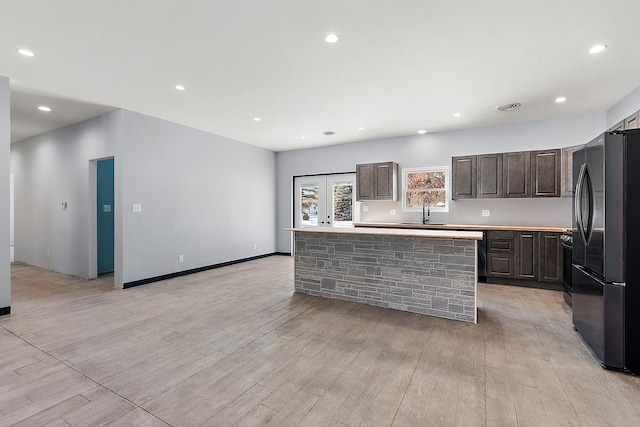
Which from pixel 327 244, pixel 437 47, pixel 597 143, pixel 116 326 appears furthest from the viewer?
pixel 327 244

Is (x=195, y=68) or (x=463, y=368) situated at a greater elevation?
(x=195, y=68)

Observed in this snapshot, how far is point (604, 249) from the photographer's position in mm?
2369

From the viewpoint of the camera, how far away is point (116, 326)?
326 centimetres

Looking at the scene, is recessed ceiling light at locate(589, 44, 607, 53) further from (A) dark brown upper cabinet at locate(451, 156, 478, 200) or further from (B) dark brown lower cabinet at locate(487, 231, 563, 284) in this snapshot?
(B) dark brown lower cabinet at locate(487, 231, 563, 284)

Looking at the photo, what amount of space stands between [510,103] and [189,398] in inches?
203

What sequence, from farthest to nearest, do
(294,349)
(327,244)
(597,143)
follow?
(327,244)
(294,349)
(597,143)

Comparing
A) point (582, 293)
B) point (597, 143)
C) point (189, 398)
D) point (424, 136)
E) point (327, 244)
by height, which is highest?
point (424, 136)

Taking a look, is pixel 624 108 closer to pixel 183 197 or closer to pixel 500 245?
pixel 500 245

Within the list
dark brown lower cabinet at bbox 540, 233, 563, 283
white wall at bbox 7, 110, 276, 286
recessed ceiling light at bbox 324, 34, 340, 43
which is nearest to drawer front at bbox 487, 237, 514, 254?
dark brown lower cabinet at bbox 540, 233, 563, 283

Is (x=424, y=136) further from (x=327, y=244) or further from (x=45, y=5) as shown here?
(x=45, y=5)

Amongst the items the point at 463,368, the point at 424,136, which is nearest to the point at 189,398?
the point at 463,368

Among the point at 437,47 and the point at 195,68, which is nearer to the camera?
the point at 437,47

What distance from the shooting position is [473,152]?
5.82 metres

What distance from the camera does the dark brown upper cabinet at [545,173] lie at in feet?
16.4
